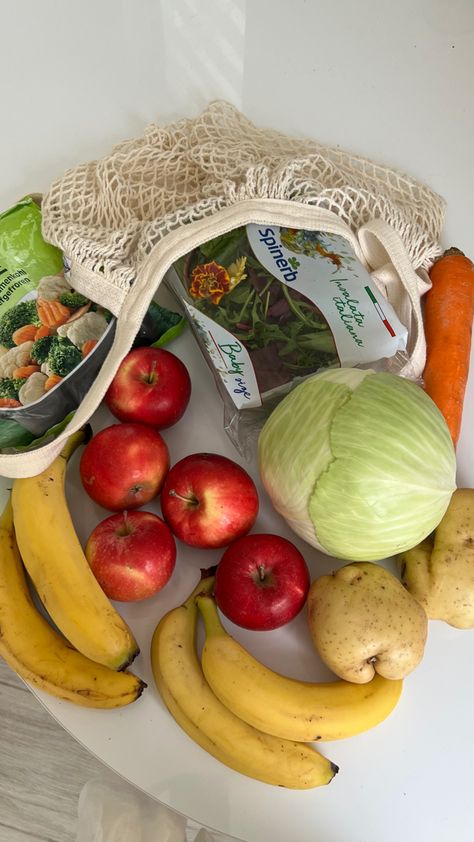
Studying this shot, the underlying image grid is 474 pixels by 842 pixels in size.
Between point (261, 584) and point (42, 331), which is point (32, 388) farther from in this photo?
point (261, 584)

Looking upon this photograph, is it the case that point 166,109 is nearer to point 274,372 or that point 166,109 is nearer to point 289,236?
point 289,236

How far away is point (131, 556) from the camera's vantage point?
677mm

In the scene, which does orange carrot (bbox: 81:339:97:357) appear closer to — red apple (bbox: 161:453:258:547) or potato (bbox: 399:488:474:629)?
red apple (bbox: 161:453:258:547)

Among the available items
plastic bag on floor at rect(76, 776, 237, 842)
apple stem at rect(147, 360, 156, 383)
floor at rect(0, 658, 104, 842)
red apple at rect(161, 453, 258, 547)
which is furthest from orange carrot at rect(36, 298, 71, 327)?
floor at rect(0, 658, 104, 842)

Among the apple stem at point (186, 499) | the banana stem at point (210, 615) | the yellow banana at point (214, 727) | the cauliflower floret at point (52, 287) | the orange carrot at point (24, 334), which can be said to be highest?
the cauliflower floret at point (52, 287)

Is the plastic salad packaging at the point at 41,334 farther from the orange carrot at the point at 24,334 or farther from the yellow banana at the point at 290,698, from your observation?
the yellow banana at the point at 290,698

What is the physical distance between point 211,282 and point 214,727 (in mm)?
443

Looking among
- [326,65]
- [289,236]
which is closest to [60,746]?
[289,236]

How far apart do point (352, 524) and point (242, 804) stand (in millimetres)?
257

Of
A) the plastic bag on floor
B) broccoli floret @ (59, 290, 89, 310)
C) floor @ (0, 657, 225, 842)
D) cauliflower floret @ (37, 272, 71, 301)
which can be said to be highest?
cauliflower floret @ (37, 272, 71, 301)

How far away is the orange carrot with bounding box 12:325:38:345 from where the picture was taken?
0.78 meters

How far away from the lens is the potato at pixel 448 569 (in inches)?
26.7

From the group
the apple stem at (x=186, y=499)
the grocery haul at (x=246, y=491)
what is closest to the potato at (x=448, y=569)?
the grocery haul at (x=246, y=491)

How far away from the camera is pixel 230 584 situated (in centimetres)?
67
